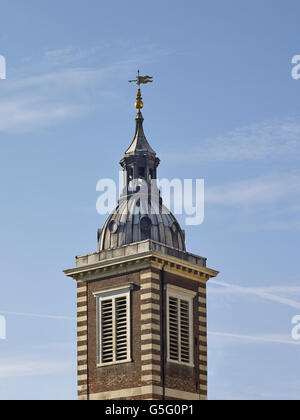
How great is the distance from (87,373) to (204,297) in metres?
9.61

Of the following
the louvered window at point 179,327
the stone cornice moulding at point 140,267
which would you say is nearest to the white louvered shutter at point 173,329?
the louvered window at point 179,327

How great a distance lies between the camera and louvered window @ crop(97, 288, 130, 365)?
6831cm

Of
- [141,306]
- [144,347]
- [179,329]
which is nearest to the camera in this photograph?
[144,347]

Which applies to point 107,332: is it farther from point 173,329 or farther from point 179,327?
point 179,327

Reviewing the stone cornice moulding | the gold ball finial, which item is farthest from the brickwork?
the gold ball finial

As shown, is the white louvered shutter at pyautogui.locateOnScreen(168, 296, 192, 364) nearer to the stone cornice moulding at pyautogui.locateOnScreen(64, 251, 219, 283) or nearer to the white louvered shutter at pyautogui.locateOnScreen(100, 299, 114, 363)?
the stone cornice moulding at pyautogui.locateOnScreen(64, 251, 219, 283)

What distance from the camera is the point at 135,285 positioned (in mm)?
68688

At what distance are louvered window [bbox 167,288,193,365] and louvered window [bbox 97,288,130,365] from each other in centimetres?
278

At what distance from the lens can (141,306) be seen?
67938mm

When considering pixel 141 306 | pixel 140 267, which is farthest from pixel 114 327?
pixel 140 267

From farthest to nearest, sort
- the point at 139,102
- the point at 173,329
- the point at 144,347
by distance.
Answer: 1. the point at 139,102
2. the point at 173,329
3. the point at 144,347

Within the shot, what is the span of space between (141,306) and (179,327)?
3.47 meters
